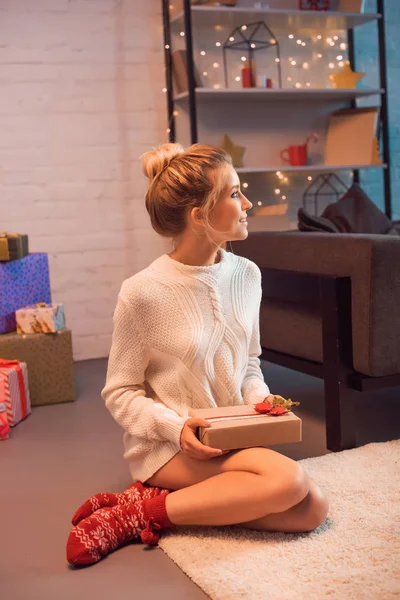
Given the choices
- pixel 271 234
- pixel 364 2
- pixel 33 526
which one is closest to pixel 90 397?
pixel 271 234

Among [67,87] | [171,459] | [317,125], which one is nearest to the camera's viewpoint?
[171,459]

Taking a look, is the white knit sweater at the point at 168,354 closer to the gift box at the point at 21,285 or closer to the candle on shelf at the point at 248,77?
the gift box at the point at 21,285

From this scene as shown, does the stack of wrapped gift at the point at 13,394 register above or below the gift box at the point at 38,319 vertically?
below

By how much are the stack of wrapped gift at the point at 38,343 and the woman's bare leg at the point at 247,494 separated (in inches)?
59.7

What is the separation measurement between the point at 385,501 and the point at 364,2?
355cm

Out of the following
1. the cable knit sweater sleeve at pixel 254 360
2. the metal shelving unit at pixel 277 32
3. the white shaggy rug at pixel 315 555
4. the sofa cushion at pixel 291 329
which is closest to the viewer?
the white shaggy rug at pixel 315 555

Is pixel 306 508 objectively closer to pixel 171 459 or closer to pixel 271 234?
pixel 171 459

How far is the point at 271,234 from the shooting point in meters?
3.04

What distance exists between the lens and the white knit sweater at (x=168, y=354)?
189cm

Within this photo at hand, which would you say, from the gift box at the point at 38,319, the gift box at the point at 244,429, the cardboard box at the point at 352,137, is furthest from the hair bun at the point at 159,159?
the cardboard box at the point at 352,137

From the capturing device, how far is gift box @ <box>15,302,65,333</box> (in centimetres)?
321

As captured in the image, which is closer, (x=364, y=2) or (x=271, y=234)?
(x=271, y=234)

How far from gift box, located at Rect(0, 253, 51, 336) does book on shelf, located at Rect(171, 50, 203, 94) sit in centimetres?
129

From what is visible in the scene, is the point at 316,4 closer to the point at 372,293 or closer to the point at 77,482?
the point at 372,293
